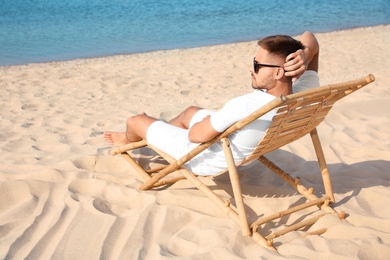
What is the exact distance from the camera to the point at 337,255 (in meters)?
2.74

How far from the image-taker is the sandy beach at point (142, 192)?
296 centimetres

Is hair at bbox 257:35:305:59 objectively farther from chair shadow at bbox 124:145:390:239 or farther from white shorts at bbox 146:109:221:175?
chair shadow at bbox 124:145:390:239

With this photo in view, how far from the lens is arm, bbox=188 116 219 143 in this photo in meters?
3.08

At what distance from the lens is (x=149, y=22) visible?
16.8m

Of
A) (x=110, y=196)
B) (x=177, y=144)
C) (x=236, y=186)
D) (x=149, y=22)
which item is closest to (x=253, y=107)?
(x=236, y=186)

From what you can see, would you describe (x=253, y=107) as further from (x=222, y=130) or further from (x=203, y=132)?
(x=203, y=132)

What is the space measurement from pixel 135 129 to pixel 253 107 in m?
1.14

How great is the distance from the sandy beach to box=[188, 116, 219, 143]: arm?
1.70ft

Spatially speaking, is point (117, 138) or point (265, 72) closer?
point (265, 72)

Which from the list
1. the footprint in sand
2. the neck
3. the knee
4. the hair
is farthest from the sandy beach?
the hair

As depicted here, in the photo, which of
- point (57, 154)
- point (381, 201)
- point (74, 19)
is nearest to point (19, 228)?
point (57, 154)

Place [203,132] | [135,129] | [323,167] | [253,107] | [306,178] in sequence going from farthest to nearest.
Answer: [306,178] → [135,129] → [323,167] → [203,132] → [253,107]

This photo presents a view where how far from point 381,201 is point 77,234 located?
6.75 ft

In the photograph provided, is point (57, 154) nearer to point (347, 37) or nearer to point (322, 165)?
point (322, 165)
